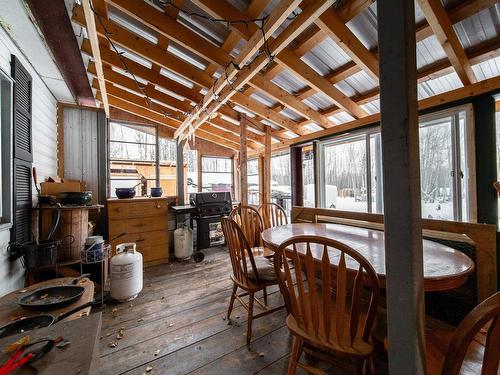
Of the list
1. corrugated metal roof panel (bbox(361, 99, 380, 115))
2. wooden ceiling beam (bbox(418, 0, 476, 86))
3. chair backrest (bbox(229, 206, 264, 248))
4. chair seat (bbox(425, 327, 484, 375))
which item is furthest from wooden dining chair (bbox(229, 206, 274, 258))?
wooden ceiling beam (bbox(418, 0, 476, 86))

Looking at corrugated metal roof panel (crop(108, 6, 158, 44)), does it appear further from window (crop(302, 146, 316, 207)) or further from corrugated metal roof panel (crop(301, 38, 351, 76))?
window (crop(302, 146, 316, 207))

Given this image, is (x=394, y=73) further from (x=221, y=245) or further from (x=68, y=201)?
(x=221, y=245)

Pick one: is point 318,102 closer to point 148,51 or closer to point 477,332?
point 148,51

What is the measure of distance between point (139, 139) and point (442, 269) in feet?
15.8

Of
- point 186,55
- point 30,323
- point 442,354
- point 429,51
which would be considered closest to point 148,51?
point 186,55

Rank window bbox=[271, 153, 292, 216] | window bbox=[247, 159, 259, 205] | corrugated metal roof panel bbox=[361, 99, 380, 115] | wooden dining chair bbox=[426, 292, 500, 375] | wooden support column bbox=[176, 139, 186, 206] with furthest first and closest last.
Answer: window bbox=[247, 159, 259, 205], window bbox=[271, 153, 292, 216], wooden support column bbox=[176, 139, 186, 206], corrugated metal roof panel bbox=[361, 99, 380, 115], wooden dining chair bbox=[426, 292, 500, 375]

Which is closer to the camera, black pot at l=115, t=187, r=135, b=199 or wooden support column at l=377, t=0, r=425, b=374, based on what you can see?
wooden support column at l=377, t=0, r=425, b=374

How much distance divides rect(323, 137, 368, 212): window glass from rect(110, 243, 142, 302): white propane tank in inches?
125

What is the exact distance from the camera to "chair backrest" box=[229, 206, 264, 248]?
2738 mm

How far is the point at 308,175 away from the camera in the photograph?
439 cm

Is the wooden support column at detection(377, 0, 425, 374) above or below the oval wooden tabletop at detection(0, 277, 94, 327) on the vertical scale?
above

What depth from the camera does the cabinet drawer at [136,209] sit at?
10.5 feet

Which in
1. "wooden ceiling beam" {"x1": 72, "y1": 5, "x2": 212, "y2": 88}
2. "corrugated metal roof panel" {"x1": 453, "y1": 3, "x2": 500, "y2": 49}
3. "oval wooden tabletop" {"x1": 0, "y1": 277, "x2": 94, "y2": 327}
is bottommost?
"oval wooden tabletop" {"x1": 0, "y1": 277, "x2": 94, "y2": 327}

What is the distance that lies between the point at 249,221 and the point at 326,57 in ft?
6.98
